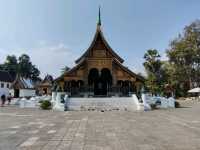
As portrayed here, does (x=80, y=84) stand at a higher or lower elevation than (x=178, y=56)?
lower

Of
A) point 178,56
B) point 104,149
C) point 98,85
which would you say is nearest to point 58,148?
point 104,149

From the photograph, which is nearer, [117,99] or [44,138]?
[44,138]

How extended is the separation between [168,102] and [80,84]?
11270 mm

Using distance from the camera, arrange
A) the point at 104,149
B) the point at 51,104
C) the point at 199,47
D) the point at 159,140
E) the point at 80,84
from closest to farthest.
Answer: the point at 104,149 < the point at 159,140 < the point at 51,104 < the point at 80,84 < the point at 199,47

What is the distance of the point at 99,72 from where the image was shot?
3319 cm

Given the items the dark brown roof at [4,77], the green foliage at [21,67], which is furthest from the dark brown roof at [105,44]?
the green foliage at [21,67]

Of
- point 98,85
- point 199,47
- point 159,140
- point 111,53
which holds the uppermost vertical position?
point 199,47

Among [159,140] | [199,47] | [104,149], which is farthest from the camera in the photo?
[199,47]

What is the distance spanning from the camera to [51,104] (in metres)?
26.0

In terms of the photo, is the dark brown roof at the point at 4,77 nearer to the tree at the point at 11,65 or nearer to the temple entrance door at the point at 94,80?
the tree at the point at 11,65

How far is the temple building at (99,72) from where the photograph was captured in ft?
103

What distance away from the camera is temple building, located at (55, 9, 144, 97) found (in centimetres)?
3147

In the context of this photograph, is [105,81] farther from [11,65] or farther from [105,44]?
[11,65]

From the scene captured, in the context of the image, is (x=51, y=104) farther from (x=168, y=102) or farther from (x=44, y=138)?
(x=44, y=138)
